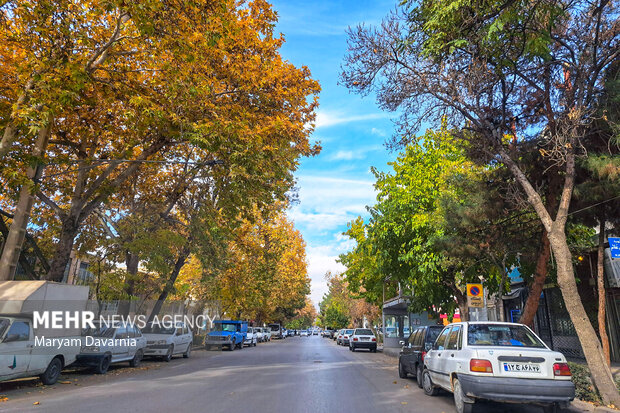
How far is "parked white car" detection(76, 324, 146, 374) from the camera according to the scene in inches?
495

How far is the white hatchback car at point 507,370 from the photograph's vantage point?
6199mm

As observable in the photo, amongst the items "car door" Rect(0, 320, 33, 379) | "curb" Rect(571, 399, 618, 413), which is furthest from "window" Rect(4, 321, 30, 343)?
"curb" Rect(571, 399, 618, 413)

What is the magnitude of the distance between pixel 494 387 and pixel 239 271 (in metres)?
27.7

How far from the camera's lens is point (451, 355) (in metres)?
7.55

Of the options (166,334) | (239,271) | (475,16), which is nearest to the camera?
(475,16)

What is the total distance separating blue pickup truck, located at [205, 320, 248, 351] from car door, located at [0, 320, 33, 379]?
19.8m

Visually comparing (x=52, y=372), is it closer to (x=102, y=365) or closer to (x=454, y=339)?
(x=102, y=365)

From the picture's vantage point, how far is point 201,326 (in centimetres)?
3831

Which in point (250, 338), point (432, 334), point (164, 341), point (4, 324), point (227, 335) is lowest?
point (250, 338)

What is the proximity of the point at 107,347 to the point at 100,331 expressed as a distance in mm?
609

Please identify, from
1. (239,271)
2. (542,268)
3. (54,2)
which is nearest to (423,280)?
(542,268)

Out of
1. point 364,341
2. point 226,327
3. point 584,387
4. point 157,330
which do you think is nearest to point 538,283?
point 584,387

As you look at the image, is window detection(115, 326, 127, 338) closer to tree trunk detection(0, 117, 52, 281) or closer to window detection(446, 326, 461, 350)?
tree trunk detection(0, 117, 52, 281)

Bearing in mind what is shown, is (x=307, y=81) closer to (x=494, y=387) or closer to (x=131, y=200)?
(x=131, y=200)
